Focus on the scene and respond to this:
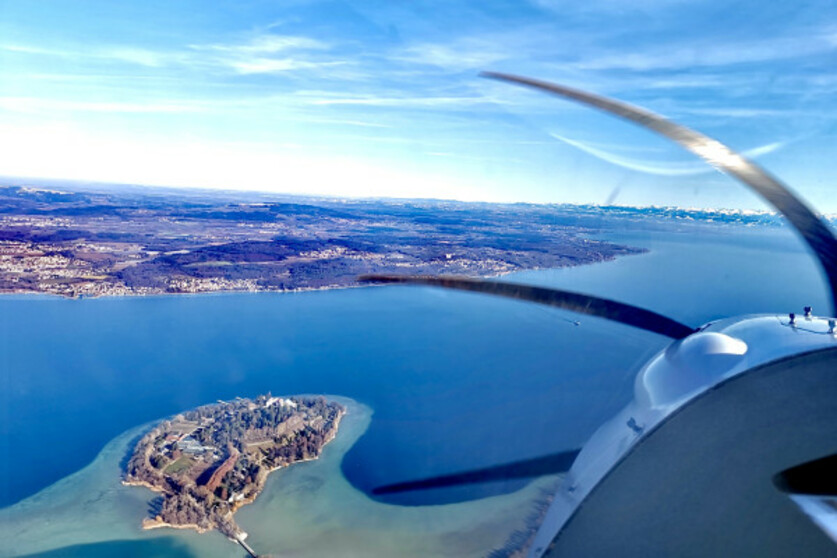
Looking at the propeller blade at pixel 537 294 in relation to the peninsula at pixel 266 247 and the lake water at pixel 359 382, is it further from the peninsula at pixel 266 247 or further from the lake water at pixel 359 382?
the peninsula at pixel 266 247

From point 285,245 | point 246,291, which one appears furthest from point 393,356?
point 285,245

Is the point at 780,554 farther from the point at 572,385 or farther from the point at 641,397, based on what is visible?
the point at 572,385

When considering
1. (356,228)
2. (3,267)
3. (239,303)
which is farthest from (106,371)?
(356,228)

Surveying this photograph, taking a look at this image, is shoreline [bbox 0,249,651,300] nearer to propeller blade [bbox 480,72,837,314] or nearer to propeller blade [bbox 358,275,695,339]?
propeller blade [bbox 358,275,695,339]

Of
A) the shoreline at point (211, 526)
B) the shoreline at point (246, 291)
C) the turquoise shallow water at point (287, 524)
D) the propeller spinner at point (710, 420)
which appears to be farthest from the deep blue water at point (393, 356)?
the propeller spinner at point (710, 420)

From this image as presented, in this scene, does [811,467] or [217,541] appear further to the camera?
[217,541]

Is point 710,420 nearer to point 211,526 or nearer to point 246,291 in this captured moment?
point 211,526

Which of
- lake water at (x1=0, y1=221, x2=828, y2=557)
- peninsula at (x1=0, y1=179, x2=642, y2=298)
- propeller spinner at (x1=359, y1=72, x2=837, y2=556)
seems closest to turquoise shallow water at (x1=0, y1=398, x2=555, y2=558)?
lake water at (x1=0, y1=221, x2=828, y2=557)
